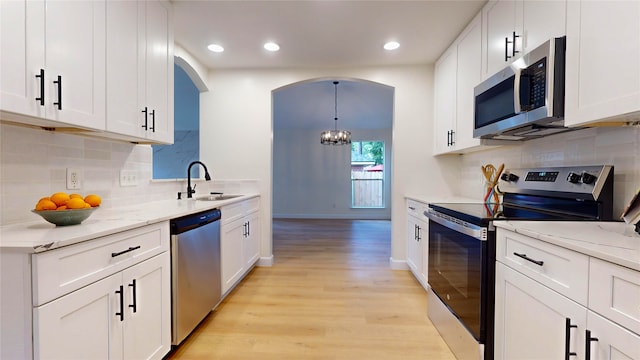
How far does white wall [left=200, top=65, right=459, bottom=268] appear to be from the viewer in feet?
11.1

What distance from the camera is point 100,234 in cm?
115

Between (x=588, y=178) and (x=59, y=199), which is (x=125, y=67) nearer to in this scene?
(x=59, y=199)

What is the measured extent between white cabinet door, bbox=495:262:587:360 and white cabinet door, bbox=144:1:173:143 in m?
2.36

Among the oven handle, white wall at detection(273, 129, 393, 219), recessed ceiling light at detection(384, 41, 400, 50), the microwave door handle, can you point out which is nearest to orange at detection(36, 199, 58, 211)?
the oven handle

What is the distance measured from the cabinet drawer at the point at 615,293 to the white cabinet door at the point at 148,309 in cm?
188

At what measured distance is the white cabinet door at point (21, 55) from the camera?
105 cm

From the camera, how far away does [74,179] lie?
1646 mm

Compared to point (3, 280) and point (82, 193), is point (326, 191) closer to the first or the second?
point (82, 193)

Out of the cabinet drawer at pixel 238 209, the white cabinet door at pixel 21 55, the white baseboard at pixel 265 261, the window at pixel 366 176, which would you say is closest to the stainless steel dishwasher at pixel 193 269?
the cabinet drawer at pixel 238 209

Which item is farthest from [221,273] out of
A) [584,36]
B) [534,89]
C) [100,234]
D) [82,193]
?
[584,36]

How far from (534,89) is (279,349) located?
2.20 meters

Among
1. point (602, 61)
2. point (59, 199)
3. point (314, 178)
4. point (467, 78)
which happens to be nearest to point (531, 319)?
point (602, 61)

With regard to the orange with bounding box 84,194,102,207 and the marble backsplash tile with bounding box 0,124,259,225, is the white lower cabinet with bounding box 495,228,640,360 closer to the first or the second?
the orange with bounding box 84,194,102,207

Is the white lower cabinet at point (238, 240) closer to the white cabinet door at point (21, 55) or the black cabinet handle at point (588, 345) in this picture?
the white cabinet door at point (21, 55)
